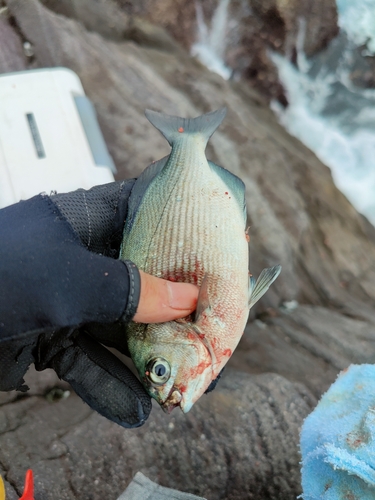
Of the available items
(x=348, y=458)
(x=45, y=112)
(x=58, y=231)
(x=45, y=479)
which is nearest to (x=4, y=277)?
(x=58, y=231)

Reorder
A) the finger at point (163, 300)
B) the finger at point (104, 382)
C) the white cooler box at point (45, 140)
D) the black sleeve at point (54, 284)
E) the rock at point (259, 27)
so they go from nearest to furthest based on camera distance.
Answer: the black sleeve at point (54, 284) → the finger at point (163, 300) → the finger at point (104, 382) → the white cooler box at point (45, 140) → the rock at point (259, 27)

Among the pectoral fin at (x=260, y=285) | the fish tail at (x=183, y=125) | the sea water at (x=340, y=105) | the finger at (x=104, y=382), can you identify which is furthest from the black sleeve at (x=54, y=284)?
the sea water at (x=340, y=105)

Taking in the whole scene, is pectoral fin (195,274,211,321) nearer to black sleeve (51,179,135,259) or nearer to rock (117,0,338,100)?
black sleeve (51,179,135,259)

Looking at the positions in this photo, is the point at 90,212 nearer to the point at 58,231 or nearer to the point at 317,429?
the point at 58,231

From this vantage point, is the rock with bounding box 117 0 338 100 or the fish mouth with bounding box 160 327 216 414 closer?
the fish mouth with bounding box 160 327 216 414

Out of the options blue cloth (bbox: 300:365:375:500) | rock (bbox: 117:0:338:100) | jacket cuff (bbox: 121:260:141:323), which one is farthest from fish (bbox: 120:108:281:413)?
rock (bbox: 117:0:338:100)

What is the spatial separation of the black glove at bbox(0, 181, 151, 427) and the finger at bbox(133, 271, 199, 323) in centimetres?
4

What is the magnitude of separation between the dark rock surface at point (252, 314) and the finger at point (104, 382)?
21.6 inches

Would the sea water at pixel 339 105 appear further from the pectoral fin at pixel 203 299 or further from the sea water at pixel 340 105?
the pectoral fin at pixel 203 299

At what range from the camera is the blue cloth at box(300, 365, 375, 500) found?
65.8 inches

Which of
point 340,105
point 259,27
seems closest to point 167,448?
point 259,27

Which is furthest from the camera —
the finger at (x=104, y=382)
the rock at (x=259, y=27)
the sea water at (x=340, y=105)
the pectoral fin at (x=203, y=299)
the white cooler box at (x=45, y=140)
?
the sea water at (x=340, y=105)

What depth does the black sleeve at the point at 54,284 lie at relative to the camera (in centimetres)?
138

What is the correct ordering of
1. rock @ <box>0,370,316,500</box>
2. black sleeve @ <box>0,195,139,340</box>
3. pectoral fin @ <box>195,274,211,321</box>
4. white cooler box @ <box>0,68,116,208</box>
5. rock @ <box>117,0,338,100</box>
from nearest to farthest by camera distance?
1. black sleeve @ <box>0,195,139,340</box>
2. pectoral fin @ <box>195,274,211,321</box>
3. rock @ <box>0,370,316,500</box>
4. white cooler box @ <box>0,68,116,208</box>
5. rock @ <box>117,0,338,100</box>
